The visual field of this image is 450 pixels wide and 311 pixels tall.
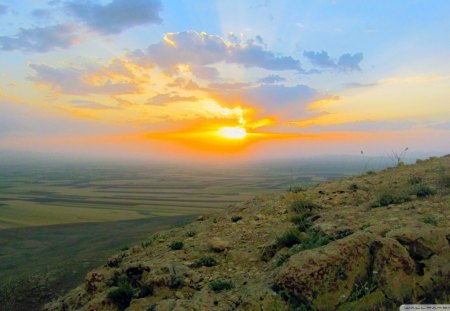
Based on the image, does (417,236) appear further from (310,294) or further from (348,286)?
(310,294)

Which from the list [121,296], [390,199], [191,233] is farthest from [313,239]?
[191,233]

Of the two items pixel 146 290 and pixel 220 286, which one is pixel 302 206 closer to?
pixel 220 286

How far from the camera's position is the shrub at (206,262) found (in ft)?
36.8

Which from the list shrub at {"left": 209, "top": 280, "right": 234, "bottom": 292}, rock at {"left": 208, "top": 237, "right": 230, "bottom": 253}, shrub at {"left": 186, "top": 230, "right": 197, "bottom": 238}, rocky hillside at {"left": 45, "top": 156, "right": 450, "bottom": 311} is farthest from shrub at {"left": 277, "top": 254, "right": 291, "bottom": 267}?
shrub at {"left": 186, "top": 230, "right": 197, "bottom": 238}

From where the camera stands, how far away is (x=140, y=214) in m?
79.2

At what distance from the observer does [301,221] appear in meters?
13.2

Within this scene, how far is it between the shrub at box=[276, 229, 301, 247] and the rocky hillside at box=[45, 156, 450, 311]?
0.11 ft

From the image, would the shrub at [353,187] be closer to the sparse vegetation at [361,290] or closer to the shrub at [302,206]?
the shrub at [302,206]

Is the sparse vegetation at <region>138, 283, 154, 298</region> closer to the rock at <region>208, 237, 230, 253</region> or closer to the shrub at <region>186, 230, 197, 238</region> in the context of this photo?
the rock at <region>208, 237, 230, 253</region>

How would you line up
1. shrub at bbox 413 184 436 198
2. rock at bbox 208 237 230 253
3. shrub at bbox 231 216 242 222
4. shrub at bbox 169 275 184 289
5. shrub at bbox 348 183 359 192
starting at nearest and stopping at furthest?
shrub at bbox 169 275 184 289, rock at bbox 208 237 230 253, shrub at bbox 413 184 436 198, shrub at bbox 231 216 242 222, shrub at bbox 348 183 359 192

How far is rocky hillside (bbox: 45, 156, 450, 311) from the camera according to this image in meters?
7.46

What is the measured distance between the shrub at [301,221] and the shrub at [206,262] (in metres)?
3.36

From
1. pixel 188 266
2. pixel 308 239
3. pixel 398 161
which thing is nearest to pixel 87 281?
pixel 188 266

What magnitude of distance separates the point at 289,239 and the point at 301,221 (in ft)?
8.26
